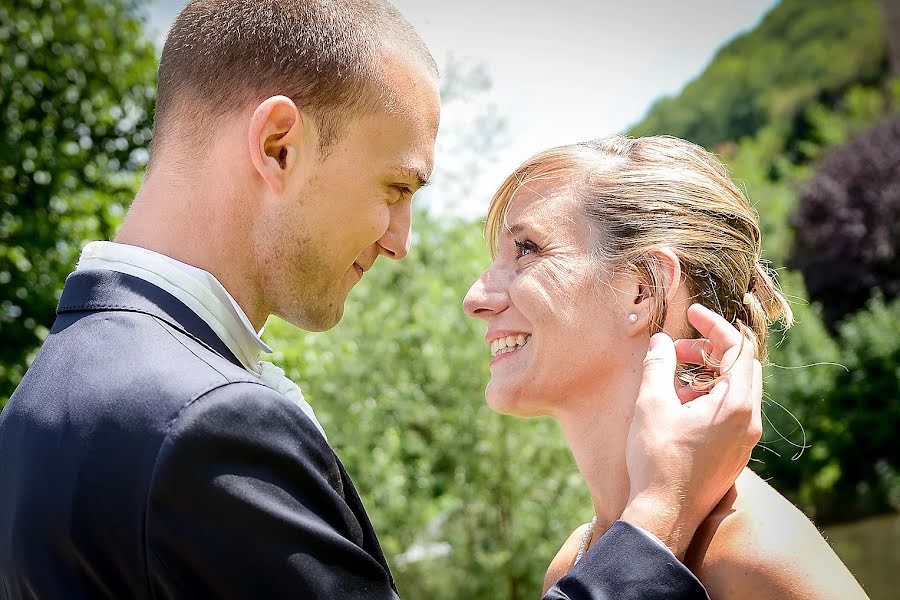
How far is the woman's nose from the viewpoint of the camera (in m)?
2.91

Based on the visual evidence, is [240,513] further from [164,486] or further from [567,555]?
[567,555]

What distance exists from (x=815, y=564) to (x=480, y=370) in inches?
309

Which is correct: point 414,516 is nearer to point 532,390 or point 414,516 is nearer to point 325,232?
point 532,390

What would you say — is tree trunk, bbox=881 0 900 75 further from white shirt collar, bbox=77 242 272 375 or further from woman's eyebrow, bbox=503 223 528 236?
white shirt collar, bbox=77 242 272 375

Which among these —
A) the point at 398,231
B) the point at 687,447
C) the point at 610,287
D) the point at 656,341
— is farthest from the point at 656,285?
the point at 398,231

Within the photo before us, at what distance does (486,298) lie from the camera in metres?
2.92

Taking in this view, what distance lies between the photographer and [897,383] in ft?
68.2

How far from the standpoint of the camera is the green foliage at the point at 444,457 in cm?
979

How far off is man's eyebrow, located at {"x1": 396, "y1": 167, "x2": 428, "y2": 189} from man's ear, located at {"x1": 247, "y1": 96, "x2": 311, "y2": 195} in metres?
0.28

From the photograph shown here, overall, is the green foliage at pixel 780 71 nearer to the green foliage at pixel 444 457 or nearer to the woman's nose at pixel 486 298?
the green foliage at pixel 444 457

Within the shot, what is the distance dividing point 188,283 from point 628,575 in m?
1.12

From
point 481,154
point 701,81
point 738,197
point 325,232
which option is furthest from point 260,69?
point 701,81

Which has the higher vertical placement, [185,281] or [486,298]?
[185,281]

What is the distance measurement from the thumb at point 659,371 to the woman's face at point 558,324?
24 centimetres
